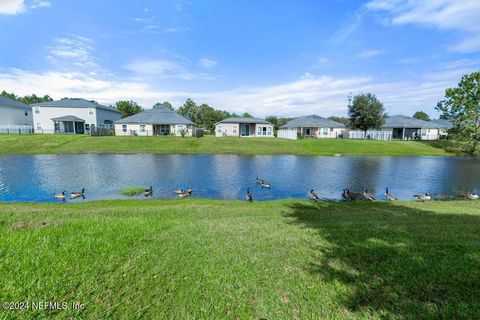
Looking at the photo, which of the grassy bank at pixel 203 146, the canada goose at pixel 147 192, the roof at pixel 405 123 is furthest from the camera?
the roof at pixel 405 123

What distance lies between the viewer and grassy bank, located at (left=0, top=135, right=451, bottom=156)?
116ft

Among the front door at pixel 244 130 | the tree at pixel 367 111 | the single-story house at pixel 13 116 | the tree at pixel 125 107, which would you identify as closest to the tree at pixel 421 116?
the tree at pixel 367 111

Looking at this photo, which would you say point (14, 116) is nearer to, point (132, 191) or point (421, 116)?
point (132, 191)

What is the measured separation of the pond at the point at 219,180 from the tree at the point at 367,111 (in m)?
26.6

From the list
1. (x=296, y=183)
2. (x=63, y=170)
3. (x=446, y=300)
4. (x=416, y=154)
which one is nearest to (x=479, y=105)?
(x=416, y=154)

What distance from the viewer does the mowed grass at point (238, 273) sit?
3.07 meters

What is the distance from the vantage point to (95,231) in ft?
17.1

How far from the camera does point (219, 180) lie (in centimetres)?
1914

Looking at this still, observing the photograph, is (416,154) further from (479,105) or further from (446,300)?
(446,300)

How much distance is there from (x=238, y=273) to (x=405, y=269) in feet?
9.16

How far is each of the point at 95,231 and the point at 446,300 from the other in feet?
20.6

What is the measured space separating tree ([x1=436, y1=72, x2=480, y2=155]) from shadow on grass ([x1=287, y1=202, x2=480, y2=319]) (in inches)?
1760

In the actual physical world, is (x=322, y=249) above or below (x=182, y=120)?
below

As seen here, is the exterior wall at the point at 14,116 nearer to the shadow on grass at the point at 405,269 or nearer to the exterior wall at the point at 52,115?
the exterior wall at the point at 52,115
